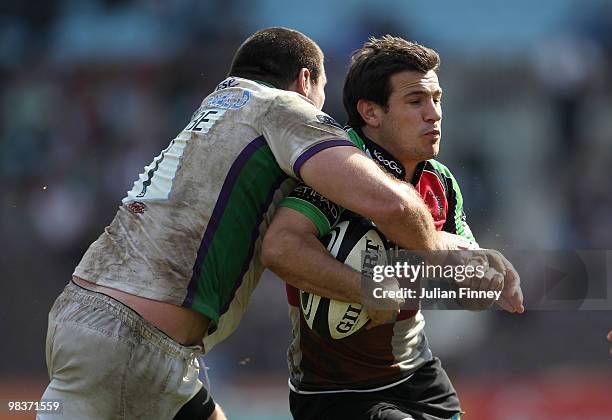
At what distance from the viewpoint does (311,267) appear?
12.6 ft

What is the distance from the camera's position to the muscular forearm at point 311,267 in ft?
12.6

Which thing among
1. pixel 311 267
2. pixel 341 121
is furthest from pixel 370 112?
pixel 341 121

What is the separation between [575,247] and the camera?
436 inches

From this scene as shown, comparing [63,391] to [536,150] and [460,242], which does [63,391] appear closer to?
[460,242]

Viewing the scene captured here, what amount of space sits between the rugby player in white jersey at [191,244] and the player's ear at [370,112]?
418mm

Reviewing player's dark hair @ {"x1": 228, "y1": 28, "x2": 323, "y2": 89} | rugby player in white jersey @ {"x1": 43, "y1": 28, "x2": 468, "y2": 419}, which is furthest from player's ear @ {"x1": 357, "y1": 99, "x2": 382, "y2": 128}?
rugby player in white jersey @ {"x1": 43, "y1": 28, "x2": 468, "y2": 419}

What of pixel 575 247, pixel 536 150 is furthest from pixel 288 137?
pixel 536 150

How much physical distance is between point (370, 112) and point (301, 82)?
0.34 meters

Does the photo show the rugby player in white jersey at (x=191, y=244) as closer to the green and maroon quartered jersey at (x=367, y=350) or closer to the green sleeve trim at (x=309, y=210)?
the green sleeve trim at (x=309, y=210)

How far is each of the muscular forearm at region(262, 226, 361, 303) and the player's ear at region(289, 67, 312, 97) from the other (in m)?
0.69

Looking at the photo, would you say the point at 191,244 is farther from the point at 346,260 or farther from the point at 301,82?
the point at 301,82

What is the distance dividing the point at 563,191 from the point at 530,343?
7.84 feet

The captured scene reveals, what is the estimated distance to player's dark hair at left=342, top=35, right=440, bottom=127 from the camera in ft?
14.2

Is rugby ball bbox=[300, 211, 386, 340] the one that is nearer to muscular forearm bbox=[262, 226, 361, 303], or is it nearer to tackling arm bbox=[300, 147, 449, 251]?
muscular forearm bbox=[262, 226, 361, 303]
